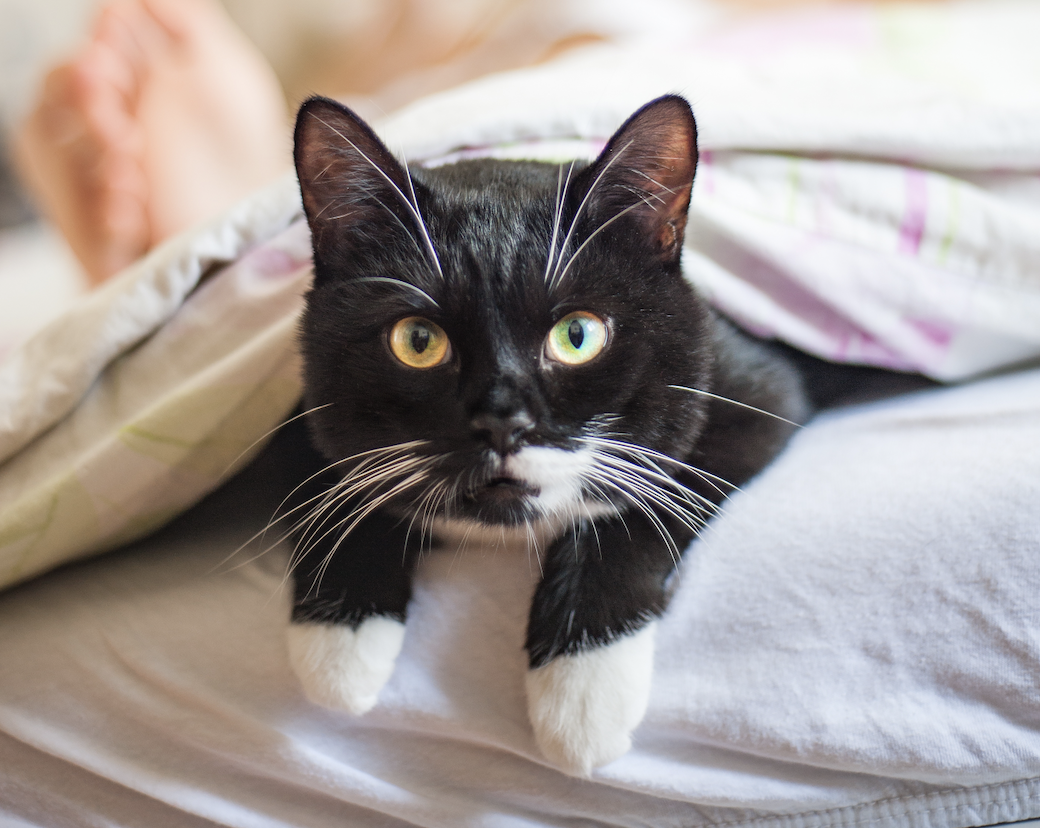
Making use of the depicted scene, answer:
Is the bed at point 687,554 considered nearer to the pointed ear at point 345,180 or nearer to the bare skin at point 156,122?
the pointed ear at point 345,180

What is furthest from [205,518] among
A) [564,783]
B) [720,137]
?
[720,137]

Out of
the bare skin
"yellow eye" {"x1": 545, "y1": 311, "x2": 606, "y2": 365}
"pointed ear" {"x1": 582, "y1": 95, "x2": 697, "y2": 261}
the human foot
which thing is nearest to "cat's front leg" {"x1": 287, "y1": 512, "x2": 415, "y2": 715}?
"yellow eye" {"x1": 545, "y1": 311, "x2": 606, "y2": 365}

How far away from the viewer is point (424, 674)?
67 cm

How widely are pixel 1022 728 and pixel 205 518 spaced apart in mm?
825

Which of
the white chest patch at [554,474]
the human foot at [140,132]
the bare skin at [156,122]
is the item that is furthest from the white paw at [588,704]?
the bare skin at [156,122]

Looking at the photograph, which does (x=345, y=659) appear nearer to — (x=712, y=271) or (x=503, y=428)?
(x=503, y=428)

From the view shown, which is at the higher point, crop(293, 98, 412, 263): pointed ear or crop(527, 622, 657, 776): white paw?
crop(293, 98, 412, 263): pointed ear

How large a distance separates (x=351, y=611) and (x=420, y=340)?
25cm

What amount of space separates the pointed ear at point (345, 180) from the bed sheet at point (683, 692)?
32 centimetres

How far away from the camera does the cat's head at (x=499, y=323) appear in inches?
23.3

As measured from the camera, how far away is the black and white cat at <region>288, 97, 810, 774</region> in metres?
0.60

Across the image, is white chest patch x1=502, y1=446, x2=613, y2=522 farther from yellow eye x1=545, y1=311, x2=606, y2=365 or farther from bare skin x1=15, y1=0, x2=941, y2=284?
bare skin x1=15, y1=0, x2=941, y2=284

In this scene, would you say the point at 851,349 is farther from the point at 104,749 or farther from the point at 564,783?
the point at 104,749

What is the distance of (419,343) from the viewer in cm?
62
